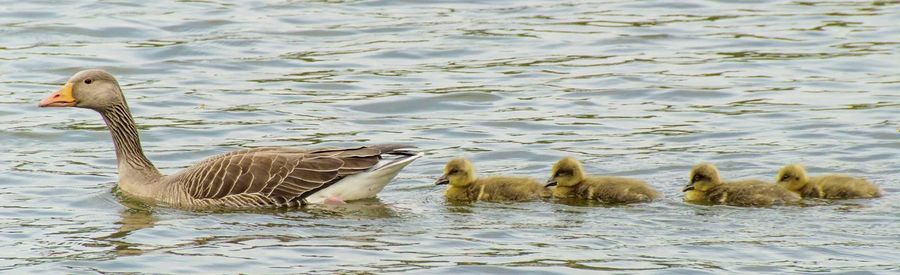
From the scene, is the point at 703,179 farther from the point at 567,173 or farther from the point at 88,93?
the point at 88,93

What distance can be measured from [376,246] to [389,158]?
1.85 meters

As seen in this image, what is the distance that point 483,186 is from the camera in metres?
Answer: 14.4

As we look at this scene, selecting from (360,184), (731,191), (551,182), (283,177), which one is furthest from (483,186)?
(731,191)

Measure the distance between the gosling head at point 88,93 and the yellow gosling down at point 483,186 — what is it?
2984 mm

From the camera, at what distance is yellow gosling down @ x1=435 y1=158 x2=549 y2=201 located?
46.4ft

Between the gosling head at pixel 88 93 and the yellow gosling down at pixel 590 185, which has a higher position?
the gosling head at pixel 88 93

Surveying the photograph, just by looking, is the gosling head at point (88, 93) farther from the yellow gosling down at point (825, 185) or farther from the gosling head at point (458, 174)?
the yellow gosling down at point (825, 185)

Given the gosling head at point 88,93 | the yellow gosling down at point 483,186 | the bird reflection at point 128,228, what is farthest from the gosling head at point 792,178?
the gosling head at point 88,93

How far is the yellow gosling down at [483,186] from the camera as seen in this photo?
46.4 feet

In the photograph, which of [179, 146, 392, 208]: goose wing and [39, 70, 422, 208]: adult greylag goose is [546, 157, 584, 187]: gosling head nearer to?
[39, 70, 422, 208]: adult greylag goose

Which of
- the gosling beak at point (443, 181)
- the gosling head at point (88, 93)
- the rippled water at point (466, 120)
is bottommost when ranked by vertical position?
the rippled water at point (466, 120)

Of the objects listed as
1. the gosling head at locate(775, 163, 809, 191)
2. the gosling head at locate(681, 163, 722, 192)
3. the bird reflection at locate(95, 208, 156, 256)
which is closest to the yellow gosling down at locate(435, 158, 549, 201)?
the gosling head at locate(681, 163, 722, 192)

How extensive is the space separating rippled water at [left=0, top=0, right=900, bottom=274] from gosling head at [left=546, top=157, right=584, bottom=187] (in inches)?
11.3

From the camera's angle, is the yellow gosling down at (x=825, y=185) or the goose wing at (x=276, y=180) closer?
the yellow gosling down at (x=825, y=185)
